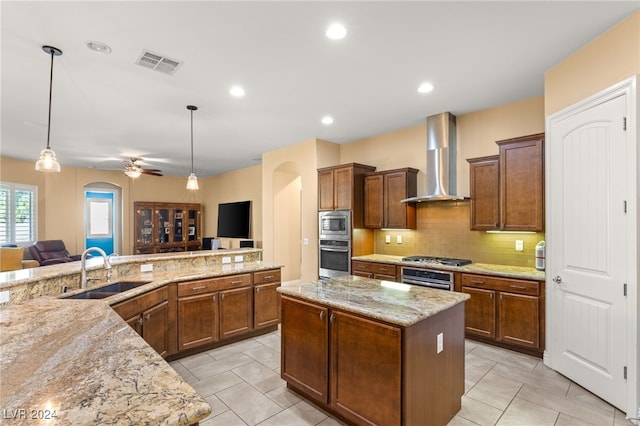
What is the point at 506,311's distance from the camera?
3.46 meters

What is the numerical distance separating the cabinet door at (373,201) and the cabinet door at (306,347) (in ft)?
9.18

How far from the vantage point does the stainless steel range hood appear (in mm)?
4414

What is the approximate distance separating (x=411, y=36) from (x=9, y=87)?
425 centimetres

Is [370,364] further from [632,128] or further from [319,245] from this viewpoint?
[319,245]

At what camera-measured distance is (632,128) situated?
2311 mm

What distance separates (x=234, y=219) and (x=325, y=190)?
422 centimetres

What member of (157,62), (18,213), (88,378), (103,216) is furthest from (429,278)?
(103,216)

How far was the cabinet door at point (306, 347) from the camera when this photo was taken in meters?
2.33

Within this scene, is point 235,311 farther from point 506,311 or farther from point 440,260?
point 506,311

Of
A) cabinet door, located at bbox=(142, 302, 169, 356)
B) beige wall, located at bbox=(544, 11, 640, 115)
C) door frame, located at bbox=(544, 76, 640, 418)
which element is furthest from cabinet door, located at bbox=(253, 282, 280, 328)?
beige wall, located at bbox=(544, 11, 640, 115)

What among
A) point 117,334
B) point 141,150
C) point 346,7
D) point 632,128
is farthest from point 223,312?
point 141,150

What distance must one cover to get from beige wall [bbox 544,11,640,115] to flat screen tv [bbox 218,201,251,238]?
700cm

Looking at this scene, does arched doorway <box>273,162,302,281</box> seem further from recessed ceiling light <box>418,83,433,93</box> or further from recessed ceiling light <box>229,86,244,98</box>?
recessed ceiling light <box>418,83,433,93</box>

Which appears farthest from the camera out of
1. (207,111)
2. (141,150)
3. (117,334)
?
(141,150)
